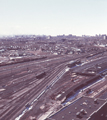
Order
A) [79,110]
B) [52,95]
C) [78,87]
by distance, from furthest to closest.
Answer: [78,87] < [52,95] < [79,110]

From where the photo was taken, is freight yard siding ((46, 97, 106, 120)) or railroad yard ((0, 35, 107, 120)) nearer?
freight yard siding ((46, 97, 106, 120))

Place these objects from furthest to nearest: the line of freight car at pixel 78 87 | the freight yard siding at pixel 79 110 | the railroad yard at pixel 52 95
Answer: the line of freight car at pixel 78 87, the railroad yard at pixel 52 95, the freight yard siding at pixel 79 110

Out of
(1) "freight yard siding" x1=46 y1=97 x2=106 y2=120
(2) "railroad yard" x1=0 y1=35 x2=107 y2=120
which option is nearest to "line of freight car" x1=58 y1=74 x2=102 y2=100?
(2) "railroad yard" x1=0 y1=35 x2=107 y2=120

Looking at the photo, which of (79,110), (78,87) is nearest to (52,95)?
(78,87)

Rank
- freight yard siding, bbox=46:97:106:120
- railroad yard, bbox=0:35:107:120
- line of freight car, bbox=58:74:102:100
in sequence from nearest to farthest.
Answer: freight yard siding, bbox=46:97:106:120 → railroad yard, bbox=0:35:107:120 → line of freight car, bbox=58:74:102:100

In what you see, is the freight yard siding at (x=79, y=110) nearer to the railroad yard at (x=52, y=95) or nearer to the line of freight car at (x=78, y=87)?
the railroad yard at (x=52, y=95)

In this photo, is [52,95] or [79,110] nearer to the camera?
[79,110]

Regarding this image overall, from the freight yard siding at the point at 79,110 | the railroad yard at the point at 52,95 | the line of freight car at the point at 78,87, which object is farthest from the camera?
the line of freight car at the point at 78,87

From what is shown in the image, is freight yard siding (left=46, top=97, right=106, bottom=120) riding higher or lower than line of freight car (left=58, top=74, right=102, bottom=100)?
higher

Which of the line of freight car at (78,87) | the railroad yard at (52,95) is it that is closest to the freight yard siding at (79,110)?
the railroad yard at (52,95)

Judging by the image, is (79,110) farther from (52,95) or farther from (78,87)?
(78,87)

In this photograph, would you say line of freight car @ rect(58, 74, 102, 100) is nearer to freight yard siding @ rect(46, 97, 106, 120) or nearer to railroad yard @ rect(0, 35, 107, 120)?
railroad yard @ rect(0, 35, 107, 120)

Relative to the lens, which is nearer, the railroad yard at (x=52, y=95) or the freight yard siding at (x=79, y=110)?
the freight yard siding at (x=79, y=110)
